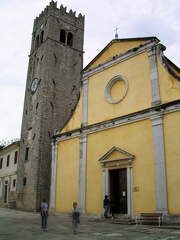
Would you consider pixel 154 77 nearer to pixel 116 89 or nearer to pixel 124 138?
pixel 116 89

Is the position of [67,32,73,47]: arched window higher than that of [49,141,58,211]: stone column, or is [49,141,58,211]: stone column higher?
[67,32,73,47]: arched window

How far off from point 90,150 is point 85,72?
6.01 meters

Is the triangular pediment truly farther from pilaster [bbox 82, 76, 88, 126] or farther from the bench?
pilaster [bbox 82, 76, 88, 126]

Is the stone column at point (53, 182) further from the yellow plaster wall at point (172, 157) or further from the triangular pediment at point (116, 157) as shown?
the yellow plaster wall at point (172, 157)

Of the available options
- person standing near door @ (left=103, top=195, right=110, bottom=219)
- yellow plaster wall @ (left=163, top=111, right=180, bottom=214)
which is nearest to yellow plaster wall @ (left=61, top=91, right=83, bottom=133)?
person standing near door @ (left=103, top=195, right=110, bottom=219)

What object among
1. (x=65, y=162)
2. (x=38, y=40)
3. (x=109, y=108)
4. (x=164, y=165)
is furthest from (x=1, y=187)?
(x=164, y=165)

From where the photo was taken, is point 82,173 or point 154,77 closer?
point 154,77

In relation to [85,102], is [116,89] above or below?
above

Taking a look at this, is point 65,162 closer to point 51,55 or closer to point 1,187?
point 51,55

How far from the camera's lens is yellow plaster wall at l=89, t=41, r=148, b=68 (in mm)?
17147

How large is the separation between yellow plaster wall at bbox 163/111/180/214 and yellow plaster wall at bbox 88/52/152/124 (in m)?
1.81

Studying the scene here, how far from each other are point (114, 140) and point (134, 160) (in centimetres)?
202

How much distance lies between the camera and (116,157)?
15.8 m

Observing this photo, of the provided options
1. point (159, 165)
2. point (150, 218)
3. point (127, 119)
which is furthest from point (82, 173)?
point (150, 218)
